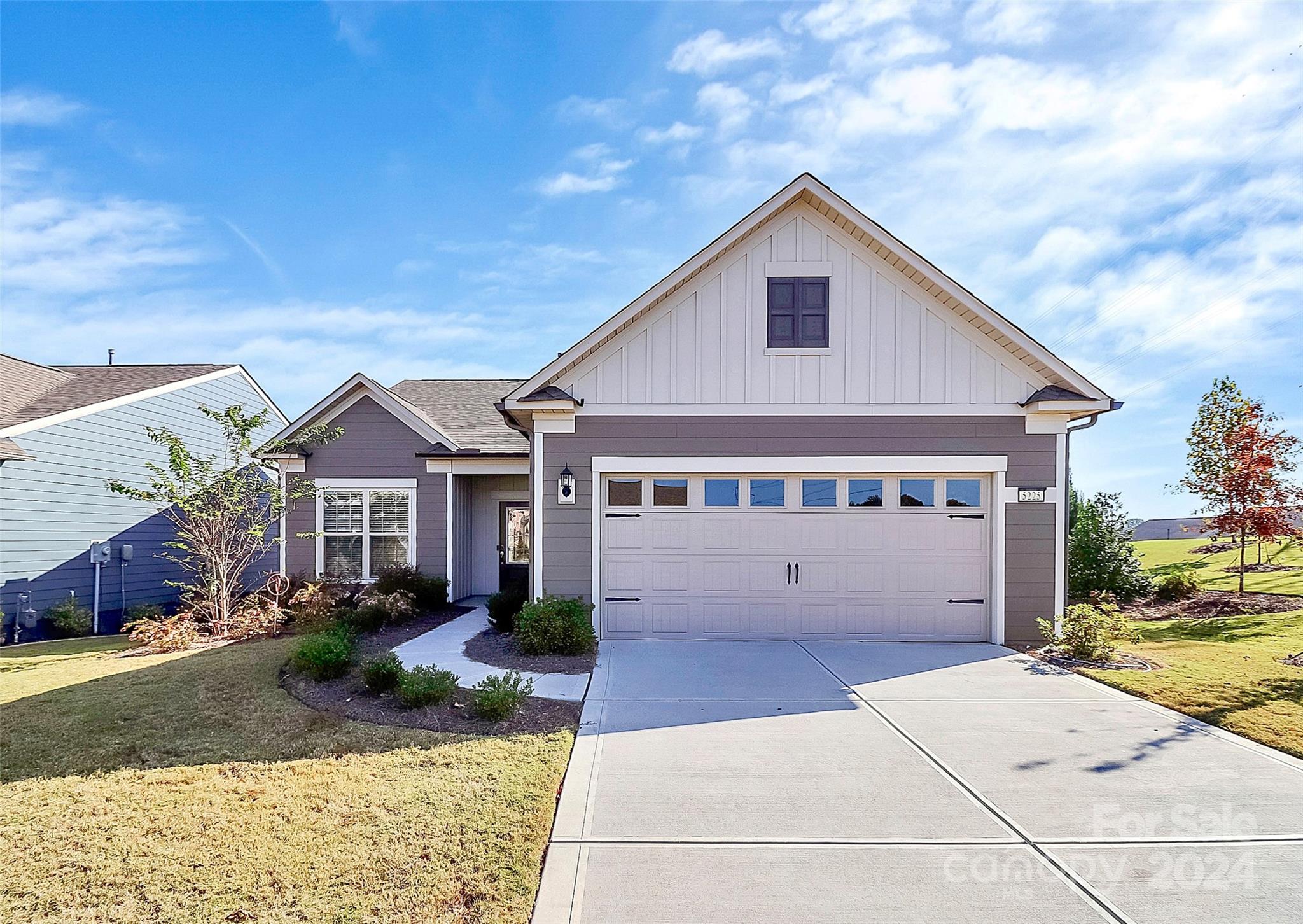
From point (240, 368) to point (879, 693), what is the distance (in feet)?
56.8

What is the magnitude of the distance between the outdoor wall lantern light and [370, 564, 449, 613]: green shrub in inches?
159

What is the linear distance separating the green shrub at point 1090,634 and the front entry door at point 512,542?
32.3 feet

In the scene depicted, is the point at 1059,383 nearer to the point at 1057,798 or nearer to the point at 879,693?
the point at 879,693

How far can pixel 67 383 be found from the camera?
1445cm

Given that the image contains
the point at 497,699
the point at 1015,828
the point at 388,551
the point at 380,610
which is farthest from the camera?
the point at 388,551

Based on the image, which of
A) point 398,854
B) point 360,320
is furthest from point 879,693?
point 360,320

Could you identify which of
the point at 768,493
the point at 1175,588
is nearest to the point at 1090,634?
the point at 768,493

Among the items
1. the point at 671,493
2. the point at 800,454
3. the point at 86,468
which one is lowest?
the point at 671,493

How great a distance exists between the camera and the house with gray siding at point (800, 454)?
338 inches

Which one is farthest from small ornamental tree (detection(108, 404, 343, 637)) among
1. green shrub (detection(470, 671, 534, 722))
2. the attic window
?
the attic window

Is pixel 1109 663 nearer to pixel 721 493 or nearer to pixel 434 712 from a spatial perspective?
pixel 721 493

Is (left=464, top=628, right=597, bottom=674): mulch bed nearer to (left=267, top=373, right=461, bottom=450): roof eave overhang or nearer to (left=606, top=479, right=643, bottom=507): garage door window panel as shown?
Result: (left=606, top=479, right=643, bottom=507): garage door window panel

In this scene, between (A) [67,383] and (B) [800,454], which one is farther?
(A) [67,383]

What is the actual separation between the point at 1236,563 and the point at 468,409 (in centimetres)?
2071
